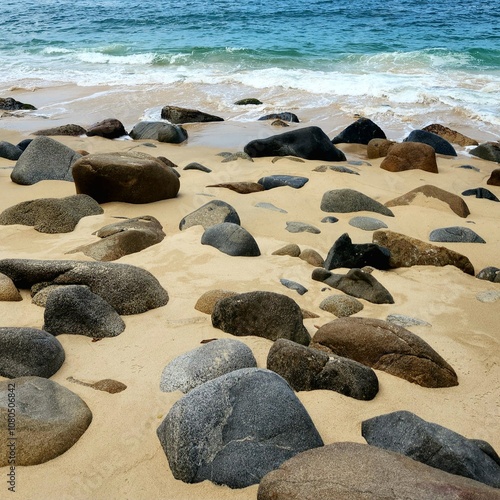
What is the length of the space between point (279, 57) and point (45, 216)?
14.3 meters

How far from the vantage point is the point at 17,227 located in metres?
5.35

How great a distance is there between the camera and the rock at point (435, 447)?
2.31 metres

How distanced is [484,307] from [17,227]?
4.02 metres

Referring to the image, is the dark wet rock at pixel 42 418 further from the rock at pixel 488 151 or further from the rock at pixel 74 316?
the rock at pixel 488 151

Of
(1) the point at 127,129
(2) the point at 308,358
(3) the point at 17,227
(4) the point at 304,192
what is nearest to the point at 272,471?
(2) the point at 308,358

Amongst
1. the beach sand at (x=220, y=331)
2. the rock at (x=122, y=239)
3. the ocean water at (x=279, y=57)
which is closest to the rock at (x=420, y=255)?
the beach sand at (x=220, y=331)

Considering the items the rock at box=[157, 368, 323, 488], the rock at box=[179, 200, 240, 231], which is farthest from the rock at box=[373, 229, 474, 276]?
the rock at box=[157, 368, 323, 488]

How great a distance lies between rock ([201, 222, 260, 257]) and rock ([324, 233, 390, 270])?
63 centimetres

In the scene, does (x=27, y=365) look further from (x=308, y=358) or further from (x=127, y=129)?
(x=127, y=129)

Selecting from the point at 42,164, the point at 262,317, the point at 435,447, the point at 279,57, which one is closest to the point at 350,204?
the point at 262,317

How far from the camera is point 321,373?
293 cm

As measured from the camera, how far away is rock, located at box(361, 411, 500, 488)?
2.31 meters

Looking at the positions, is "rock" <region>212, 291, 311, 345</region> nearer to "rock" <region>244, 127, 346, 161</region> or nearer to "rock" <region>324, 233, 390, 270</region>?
"rock" <region>324, 233, 390, 270</region>

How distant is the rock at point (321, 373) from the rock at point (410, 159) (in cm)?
601
